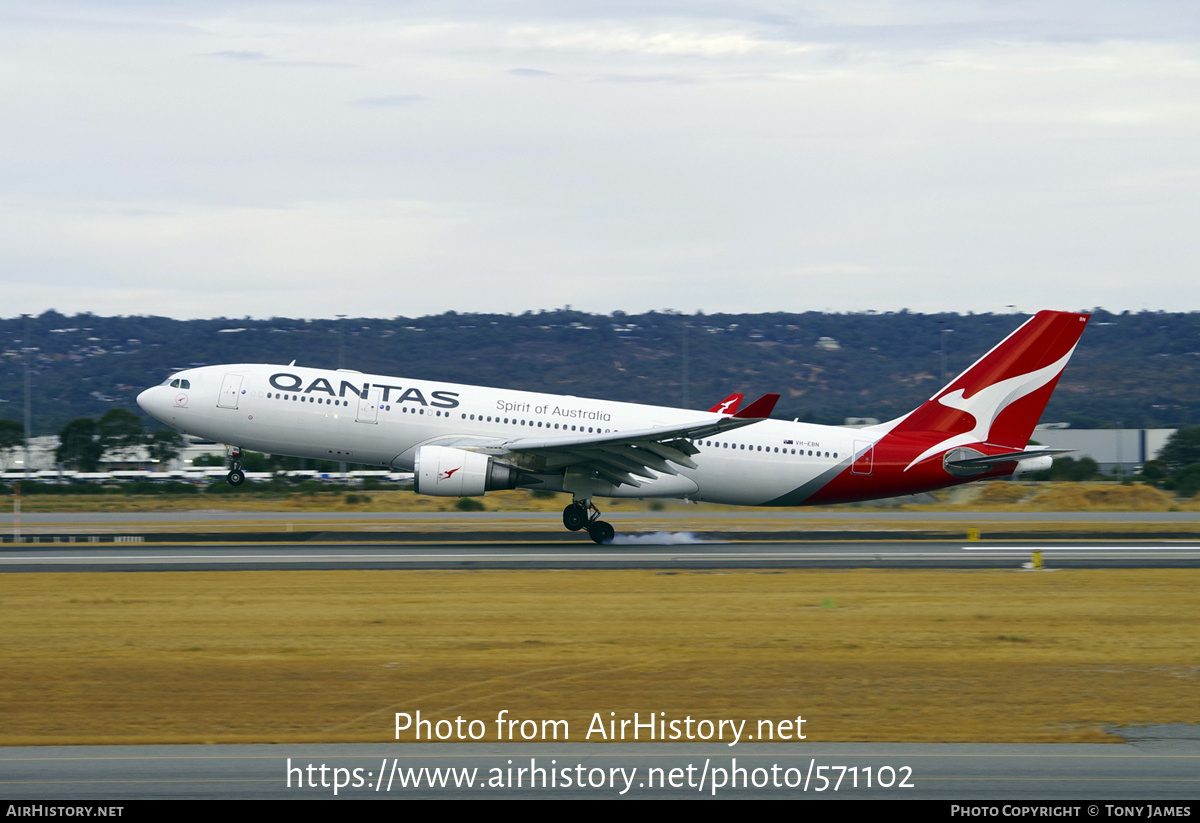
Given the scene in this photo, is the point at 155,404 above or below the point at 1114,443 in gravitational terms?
above

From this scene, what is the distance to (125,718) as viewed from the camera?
40.6 ft

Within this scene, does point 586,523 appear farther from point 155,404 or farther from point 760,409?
point 155,404

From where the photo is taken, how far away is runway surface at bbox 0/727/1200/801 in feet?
31.3

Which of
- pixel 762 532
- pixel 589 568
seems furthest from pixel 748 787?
pixel 762 532

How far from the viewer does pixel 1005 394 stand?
33.7 meters

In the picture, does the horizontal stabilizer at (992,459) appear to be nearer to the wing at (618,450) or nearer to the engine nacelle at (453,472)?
the wing at (618,450)

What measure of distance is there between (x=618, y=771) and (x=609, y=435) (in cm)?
2059

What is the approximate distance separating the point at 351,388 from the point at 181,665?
17.1 m

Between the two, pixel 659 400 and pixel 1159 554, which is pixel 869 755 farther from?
pixel 659 400

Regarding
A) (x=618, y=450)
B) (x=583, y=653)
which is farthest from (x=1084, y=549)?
(x=583, y=653)

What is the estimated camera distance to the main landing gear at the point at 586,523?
32.0 metres

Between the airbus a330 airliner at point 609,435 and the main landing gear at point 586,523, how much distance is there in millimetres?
42

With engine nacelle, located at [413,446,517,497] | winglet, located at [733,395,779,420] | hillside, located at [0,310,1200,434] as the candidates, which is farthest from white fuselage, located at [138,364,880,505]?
hillside, located at [0,310,1200,434]

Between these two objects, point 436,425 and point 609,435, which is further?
point 436,425
